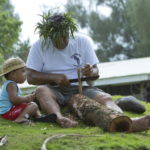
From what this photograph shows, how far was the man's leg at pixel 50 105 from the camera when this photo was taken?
3.39 m

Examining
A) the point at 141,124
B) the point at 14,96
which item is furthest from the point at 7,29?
the point at 141,124

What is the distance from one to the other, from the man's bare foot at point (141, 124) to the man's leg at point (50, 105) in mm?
858

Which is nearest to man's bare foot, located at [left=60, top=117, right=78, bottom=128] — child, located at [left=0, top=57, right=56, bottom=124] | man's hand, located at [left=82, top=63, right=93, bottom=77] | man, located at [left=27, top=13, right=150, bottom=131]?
child, located at [left=0, top=57, right=56, bottom=124]

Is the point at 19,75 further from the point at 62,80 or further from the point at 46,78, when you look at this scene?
the point at 62,80

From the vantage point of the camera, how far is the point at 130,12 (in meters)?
30.3

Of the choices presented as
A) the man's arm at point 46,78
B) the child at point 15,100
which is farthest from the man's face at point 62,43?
the child at point 15,100

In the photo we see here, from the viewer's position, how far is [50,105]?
3.78 metres

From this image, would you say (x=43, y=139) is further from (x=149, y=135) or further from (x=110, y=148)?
(x=149, y=135)

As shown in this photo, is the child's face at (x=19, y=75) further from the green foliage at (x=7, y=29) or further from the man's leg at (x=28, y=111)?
the green foliage at (x=7, y=29)

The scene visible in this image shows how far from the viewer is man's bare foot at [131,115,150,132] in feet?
10.1

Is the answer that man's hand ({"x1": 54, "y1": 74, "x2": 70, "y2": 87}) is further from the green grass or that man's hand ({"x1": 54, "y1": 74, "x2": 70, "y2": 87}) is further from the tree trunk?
the green grass

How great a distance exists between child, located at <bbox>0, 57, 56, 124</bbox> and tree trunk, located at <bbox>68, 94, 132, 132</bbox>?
49 centimetres

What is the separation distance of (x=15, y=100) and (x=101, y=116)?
139 cm

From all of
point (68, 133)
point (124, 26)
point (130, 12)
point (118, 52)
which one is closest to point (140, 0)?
point (130, 12)
